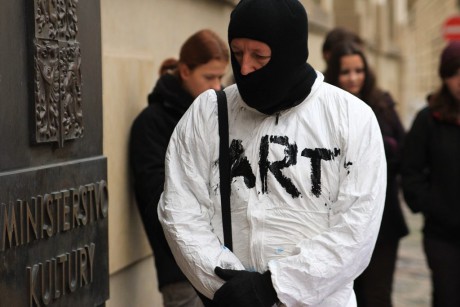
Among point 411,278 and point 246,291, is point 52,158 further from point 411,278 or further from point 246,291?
point 411,278

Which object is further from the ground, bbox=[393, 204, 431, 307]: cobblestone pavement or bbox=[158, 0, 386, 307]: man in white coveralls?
bbox=[158, 0, 386, 307]: man in white coveralls

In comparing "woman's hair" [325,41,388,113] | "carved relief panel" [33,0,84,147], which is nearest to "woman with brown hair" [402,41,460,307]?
"woman's hair" [325,41,388,113]

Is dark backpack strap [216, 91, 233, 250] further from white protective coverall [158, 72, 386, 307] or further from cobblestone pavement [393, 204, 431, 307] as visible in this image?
cobblestone pavement [393, 204, 431, 307]

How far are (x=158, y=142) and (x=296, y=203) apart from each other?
1.92 meters

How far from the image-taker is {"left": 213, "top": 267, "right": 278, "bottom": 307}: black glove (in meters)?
3.67

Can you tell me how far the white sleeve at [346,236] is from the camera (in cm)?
369

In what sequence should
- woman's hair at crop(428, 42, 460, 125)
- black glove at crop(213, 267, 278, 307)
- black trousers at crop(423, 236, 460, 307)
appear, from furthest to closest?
woman's hair at crop(428, 42, 460, 125) → black trousers at crop(423, 236, 460, 307) → black glove at crop(213, 267, 278, 307)

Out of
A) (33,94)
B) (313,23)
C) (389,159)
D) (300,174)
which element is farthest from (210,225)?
(313,23)

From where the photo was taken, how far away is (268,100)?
3.84 meters

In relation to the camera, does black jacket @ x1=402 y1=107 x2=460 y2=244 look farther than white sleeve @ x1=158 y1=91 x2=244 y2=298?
Yes

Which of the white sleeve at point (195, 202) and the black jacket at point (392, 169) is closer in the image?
the white sleeve at point (195, 202)

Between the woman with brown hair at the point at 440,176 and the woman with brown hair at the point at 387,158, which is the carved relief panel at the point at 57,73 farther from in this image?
the woman with brown hair at the point at 387,158

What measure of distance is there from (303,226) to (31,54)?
1.23 m

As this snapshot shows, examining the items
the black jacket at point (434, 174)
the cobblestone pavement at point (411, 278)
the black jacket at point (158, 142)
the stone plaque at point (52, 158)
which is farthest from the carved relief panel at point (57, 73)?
the cobblestone pavement at point (411, 278)
